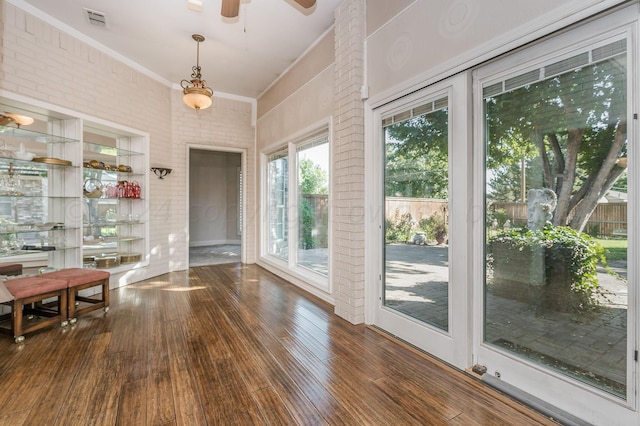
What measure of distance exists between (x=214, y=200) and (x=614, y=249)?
9.23 metres

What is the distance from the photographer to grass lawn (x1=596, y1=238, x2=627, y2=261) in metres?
1.51

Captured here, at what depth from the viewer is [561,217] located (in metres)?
1.75

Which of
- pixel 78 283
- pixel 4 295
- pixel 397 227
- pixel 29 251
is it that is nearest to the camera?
pixel 4 295

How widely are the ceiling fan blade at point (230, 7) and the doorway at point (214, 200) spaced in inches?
250

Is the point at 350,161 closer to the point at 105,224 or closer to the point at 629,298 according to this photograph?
the point at 629,298

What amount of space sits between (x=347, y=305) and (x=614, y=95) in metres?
2.60

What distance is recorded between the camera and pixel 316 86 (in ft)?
13.0

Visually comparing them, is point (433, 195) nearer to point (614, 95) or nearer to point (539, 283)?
point (539, 283)

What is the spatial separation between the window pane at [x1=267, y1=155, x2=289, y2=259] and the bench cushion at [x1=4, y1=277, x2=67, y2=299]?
3.06 metres

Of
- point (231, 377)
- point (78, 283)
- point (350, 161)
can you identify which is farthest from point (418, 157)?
point (78, 283)

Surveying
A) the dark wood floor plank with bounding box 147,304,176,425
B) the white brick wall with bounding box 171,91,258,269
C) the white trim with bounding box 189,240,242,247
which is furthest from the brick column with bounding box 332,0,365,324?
the white trim with bounding box 189,240,242,247

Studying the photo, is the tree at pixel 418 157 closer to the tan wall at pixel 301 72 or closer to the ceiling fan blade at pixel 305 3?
the ceiling fan blade at pixel 305 3

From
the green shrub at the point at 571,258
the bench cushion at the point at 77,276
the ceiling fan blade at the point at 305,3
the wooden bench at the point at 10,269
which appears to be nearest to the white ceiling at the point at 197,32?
the ceiling fan blade at the point at 305,3

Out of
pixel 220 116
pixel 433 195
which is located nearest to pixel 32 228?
pixel 220 116
